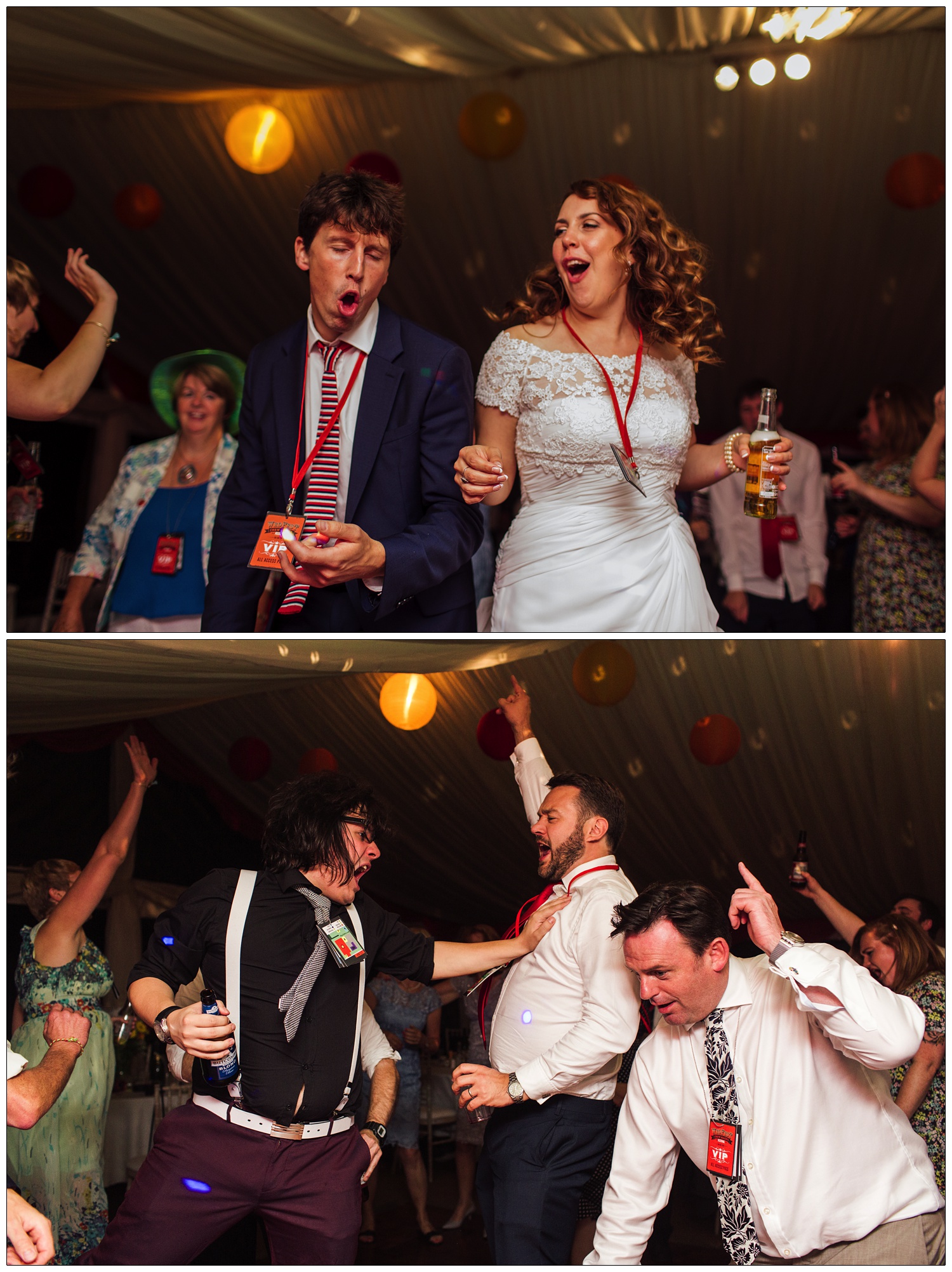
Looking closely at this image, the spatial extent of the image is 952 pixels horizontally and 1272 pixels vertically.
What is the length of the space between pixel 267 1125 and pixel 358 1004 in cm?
28

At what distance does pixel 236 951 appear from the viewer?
2236 millimetres

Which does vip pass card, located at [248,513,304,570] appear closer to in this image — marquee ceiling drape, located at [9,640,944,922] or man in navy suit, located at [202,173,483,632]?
man in navy suit, located at [202,173,483,632]

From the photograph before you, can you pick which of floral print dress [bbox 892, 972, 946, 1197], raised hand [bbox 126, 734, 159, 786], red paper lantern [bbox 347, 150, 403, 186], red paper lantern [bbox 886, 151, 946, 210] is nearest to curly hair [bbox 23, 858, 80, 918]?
raised hand [bbox 126, 734, 159, 786]

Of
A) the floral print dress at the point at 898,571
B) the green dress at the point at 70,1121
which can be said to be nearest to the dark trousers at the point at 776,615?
the floral print dress at the point at 898,571

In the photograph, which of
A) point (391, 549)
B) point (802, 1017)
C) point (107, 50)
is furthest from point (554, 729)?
point (107, 50)

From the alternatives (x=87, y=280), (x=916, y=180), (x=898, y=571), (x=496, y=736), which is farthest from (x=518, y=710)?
(x=916, y=180)

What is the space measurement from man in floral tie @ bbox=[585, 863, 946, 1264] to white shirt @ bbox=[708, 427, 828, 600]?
1816 mm

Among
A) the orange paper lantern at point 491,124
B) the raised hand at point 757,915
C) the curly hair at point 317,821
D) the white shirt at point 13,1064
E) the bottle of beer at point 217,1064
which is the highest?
the orange paper lantern at point 491,124

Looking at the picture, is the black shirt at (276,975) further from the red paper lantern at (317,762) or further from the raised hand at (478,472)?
the raised hand at (478,472)

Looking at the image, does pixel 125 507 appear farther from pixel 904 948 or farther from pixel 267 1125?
pixel 904 948

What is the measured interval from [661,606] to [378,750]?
2.25 feet

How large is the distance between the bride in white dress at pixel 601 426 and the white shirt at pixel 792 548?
4.75 feet

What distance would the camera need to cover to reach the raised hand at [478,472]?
2.15 meters

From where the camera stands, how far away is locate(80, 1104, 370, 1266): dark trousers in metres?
2.20
